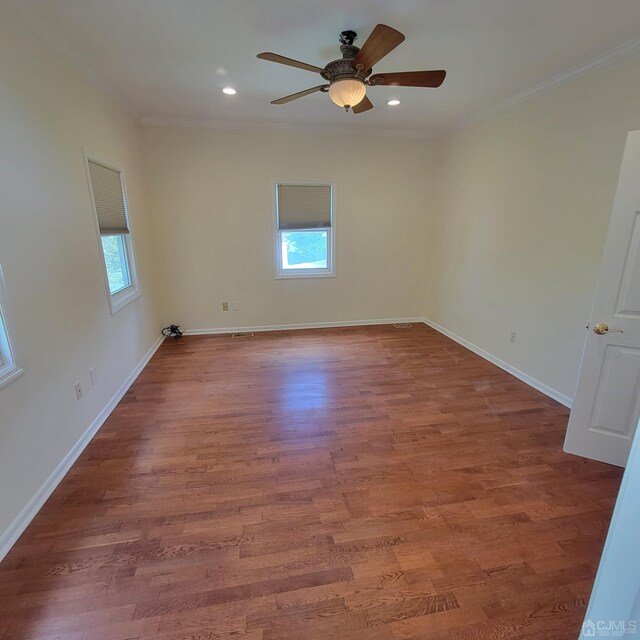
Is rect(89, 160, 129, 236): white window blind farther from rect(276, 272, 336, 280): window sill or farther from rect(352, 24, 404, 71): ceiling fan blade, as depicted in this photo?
rect(352, 24, 404, 71): ceiling fan blade

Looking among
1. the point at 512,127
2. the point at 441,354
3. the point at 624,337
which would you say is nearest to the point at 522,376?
the point at 441,354

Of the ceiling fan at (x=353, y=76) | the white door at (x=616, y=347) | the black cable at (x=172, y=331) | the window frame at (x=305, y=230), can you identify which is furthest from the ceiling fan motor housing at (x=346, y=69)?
the black cable at (x=172, y=331)

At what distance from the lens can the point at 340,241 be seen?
4.70 m

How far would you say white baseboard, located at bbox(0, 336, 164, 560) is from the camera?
162cm

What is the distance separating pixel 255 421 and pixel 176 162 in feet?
10.8

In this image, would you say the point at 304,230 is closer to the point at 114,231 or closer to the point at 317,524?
the point at 114,231

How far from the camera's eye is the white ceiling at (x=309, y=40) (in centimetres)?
188

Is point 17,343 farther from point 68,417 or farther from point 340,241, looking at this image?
point 340,241

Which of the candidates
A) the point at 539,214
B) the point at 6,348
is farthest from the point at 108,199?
the point at 539,214

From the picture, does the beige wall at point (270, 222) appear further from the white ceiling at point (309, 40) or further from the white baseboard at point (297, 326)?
the white ceiling at point (309, 40)

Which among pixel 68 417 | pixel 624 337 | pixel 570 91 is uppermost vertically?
pixel 570 91

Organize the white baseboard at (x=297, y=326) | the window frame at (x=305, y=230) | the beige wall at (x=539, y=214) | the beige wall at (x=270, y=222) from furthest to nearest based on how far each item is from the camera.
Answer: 1. the white baseboard at (x=297, y=326)
2. the window frame at (x=305, y=230)
3. the beige wall at (x=270, y=222)
4. the beige wall at (x=539, y=214)

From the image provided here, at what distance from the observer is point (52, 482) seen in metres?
1.97

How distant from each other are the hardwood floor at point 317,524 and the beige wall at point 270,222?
1.90 meters
